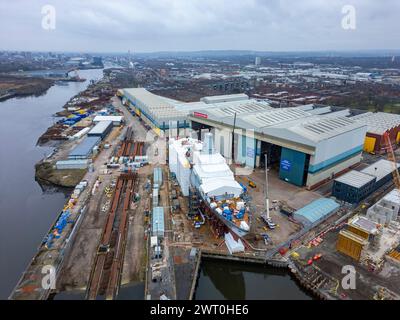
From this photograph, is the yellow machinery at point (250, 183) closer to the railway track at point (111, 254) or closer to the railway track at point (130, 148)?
the railway track at point (111, 254)

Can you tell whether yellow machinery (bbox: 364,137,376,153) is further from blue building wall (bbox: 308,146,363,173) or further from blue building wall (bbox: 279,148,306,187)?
blue building wall (bbox: 279,148,306,187)

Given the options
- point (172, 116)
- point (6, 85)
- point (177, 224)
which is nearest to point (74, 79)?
point (6, 85)

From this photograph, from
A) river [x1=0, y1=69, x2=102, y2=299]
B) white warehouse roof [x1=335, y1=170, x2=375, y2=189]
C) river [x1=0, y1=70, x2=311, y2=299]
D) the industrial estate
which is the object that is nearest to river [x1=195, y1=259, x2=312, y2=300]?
river [x1=0, y1=70, x2=311, y2=299]

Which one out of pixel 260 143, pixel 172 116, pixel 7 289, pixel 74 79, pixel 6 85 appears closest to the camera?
pixel 7 289

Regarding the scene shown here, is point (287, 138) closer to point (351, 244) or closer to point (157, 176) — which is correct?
point (351, 244)

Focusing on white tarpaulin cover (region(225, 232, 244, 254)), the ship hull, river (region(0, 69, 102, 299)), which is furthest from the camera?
river (region(0, 69, 102, 299))

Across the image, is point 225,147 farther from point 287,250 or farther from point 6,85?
point 6,85

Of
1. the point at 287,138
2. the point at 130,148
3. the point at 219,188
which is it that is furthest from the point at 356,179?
the point at 130,148
